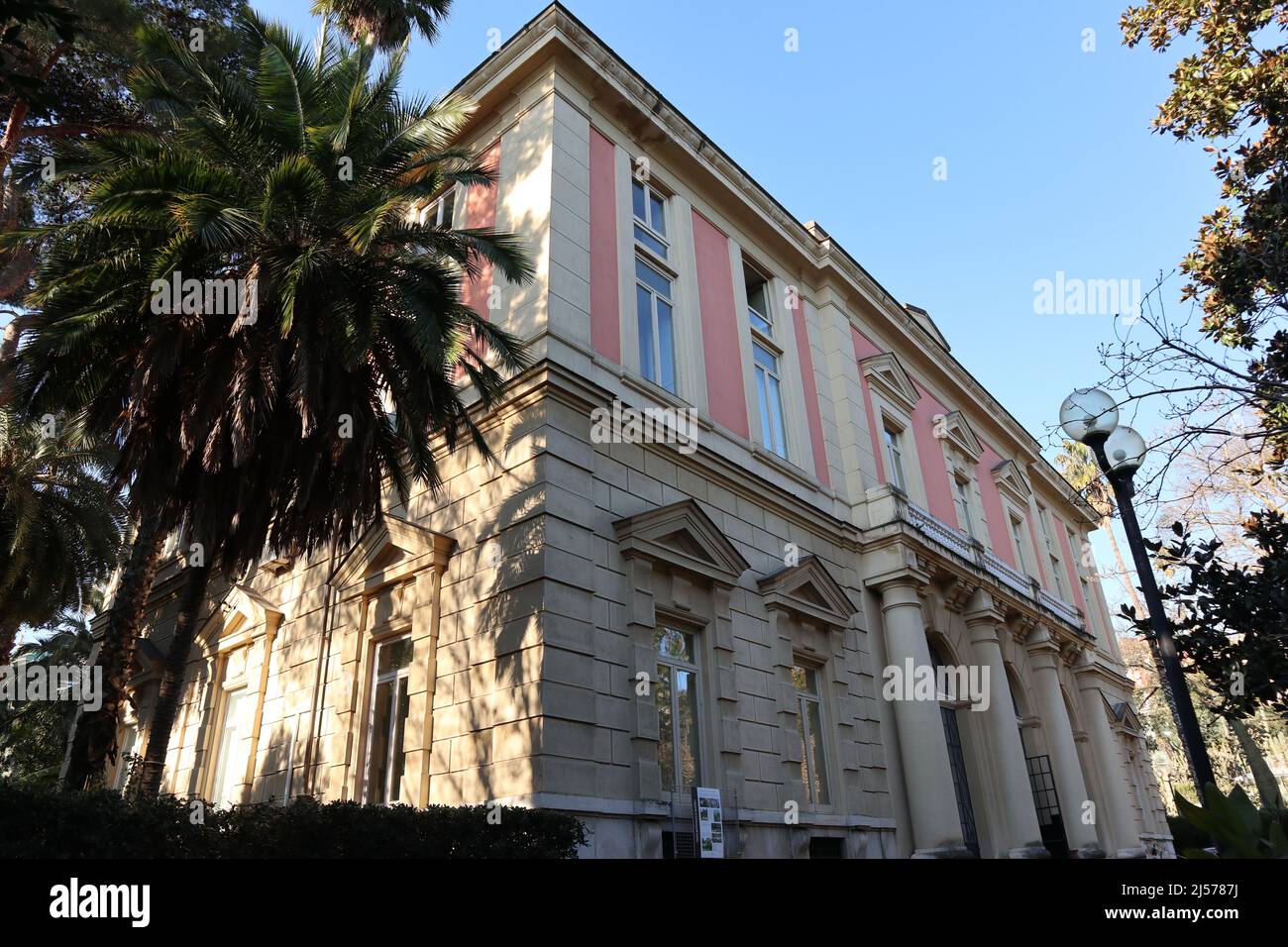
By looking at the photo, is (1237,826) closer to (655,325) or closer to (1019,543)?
(655,325)

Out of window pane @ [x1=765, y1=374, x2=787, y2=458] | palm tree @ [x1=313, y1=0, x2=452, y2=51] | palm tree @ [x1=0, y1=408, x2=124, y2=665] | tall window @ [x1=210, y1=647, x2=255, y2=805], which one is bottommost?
tall window @ [x1=210, y1=647, x2=255, y2=805]

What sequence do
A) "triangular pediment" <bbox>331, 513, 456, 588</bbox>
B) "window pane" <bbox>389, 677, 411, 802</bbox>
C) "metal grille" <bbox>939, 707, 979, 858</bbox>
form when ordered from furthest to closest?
"metal grille" <bbox>939, 707, 979, 858</bbox>, "triangular pediment" <bbox>331, 513, 456, 588</bbox>, "window pane" <bbox>389, 677, 411, 802</bbox>

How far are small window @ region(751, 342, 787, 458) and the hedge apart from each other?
8951 millimetres

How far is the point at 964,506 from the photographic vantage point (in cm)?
2298

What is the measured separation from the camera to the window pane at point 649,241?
14758 millimetres

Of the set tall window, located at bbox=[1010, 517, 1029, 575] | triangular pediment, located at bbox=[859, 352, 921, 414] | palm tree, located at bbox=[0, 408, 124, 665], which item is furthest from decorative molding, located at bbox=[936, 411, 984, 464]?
palm tree, located at bbox=[0, 408, 124, 665]

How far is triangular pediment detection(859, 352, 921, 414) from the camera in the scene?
19.5 meters

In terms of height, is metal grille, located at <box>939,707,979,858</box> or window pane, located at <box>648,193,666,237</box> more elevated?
window pane, located at <box>648,193,666,237</box>

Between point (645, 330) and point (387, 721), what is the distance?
7.28 metres

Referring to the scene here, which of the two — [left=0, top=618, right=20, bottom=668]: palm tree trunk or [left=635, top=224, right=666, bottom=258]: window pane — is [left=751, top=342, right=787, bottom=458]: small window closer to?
[left=635, top=224, right=666, bottom=258]: window pane

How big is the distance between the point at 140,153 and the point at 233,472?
3.94 m

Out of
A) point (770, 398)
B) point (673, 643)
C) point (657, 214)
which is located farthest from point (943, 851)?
point (657, 214)

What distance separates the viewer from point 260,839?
7.05 metres
